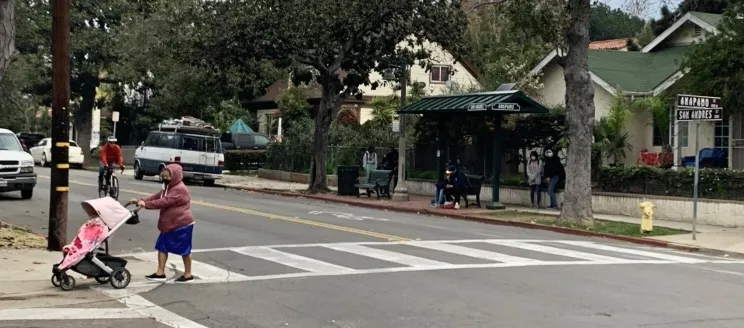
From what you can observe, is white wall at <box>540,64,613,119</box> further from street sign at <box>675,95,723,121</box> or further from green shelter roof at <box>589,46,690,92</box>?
street sign at <box>675,95,723,121</box>

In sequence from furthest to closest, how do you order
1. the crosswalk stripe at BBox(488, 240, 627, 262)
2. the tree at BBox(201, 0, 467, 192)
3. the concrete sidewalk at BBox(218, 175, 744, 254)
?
the tree at BBox(201, 0, 467, 192)
the concrete sidewalk at BBox(218, 175, 744, 254)
the crosswalk stripe at BBox(488, 240, 627, 262)

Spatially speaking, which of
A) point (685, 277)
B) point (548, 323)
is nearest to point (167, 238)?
point (548, 323)

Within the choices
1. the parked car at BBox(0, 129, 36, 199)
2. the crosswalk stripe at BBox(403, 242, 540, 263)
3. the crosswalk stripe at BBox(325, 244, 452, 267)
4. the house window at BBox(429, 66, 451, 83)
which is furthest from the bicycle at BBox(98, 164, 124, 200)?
the house window at BBox(429, 66, 451, 83)

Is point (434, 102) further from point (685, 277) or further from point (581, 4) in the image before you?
point (685, 277)

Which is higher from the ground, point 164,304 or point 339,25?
point 339,25

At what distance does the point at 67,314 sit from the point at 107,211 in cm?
158

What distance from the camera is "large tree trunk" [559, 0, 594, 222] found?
66.9 ft

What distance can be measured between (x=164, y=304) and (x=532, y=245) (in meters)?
8.41

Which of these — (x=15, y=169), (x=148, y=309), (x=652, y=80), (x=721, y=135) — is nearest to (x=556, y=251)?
(x=148, y=309)

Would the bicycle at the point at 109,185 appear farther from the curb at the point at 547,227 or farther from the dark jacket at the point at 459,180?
the dark jacket at the point at 459,180

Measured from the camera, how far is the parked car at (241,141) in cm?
4534

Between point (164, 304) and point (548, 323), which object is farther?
point (164, 304)

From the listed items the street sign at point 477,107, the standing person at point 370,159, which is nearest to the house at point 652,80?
the street sign at point 477,107

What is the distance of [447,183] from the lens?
979 inches
